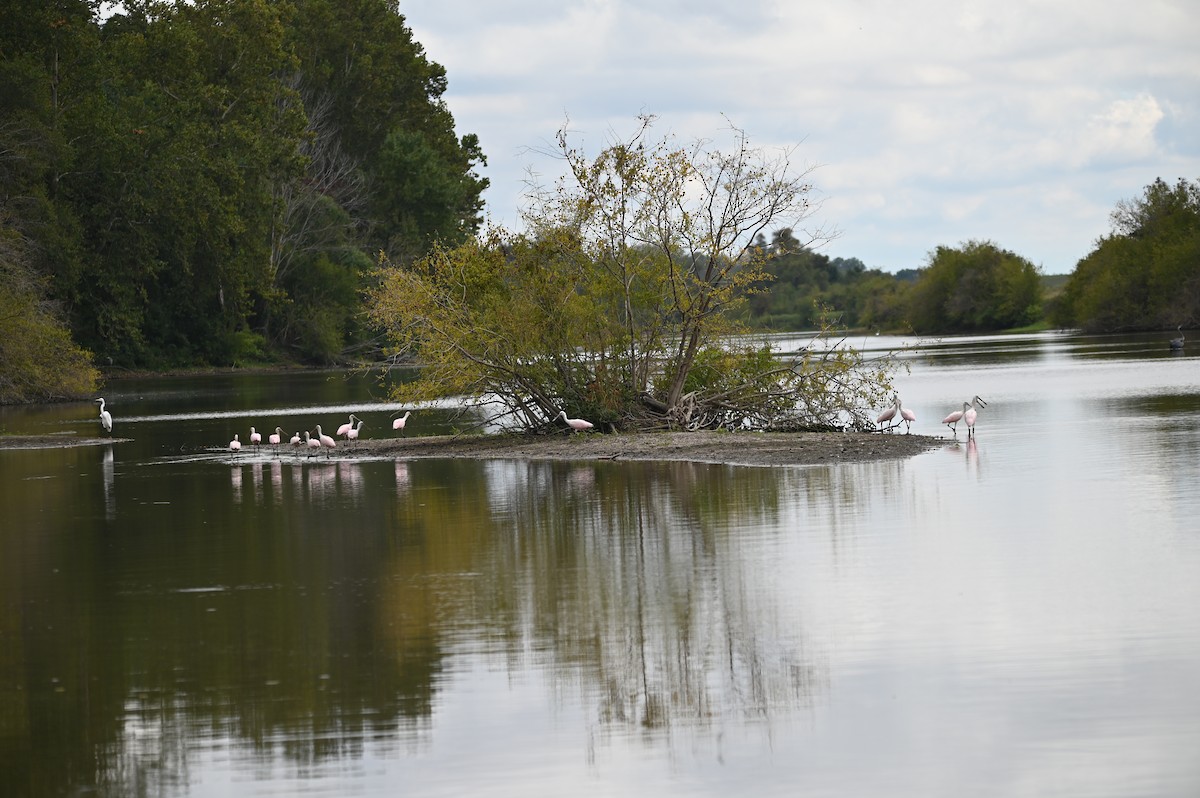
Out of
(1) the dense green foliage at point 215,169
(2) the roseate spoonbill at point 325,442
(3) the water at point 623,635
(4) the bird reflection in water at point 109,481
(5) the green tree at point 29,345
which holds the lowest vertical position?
(3) the water at point 623,635

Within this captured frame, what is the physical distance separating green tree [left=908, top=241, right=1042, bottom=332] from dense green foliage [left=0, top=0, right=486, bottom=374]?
58092mm

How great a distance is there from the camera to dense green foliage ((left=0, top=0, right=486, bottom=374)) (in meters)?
70.2

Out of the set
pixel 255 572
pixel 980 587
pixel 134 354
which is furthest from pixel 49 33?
pixel 980 587

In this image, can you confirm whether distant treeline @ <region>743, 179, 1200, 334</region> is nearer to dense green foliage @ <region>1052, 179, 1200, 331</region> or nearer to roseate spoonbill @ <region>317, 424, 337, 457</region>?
dense green foliage @ <region>1052, 179, 1200, 331</region>

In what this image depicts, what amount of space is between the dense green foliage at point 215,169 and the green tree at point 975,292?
58.1m

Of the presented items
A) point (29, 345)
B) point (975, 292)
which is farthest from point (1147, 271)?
point (29, 345)

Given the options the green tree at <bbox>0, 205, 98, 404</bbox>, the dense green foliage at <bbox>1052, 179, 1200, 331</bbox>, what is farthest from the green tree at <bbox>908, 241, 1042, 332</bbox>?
the green tree at <bbox>0, 205, 98, 404</bbox>

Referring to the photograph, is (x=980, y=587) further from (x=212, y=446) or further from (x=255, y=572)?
(x=212, y=446)

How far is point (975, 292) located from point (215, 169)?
87.0 metres

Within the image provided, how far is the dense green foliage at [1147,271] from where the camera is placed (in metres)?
102

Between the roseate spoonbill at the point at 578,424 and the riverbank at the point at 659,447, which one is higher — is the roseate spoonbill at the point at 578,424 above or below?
above

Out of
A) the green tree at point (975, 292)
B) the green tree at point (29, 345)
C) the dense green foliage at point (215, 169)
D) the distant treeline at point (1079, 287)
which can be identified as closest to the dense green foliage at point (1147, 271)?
the distant treeline at point (1079, 287)

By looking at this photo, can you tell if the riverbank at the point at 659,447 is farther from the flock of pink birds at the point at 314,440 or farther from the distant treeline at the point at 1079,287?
the distant treeline at the point at 1079,287

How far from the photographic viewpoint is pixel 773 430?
3250 cm
